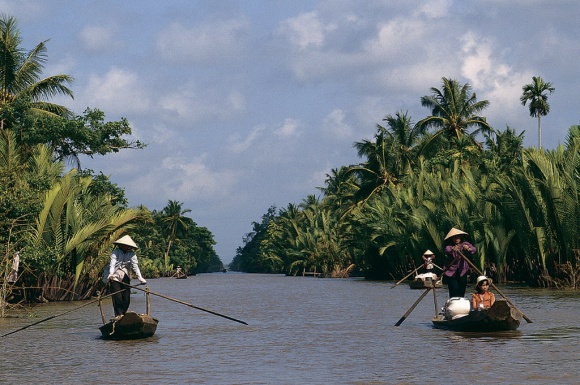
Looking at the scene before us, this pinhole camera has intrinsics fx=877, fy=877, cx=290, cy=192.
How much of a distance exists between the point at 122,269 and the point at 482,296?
7019 millimetres

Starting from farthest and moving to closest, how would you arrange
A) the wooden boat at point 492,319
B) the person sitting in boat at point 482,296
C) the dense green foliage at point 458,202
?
the dense green foliage at point 458,202
the person sitting in boat at point 482,296
the wooden boat at point 492,319

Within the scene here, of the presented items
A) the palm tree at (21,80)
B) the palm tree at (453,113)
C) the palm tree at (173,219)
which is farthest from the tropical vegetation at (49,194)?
the palm tree at (173,219)

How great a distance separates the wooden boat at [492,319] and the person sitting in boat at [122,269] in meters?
6.22

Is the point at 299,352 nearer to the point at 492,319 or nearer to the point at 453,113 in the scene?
the point at 492,319

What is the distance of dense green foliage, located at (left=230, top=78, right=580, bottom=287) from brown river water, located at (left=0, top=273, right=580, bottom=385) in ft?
30.2

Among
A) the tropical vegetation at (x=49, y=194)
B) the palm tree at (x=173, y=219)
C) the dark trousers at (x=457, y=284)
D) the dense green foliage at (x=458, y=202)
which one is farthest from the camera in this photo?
the palm tree at (x=173, y=219)

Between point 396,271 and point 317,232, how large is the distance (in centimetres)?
2784

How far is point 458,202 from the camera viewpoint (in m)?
38.6

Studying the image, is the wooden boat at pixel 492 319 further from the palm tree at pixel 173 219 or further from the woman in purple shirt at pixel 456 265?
the palm tree at pixel 173 219

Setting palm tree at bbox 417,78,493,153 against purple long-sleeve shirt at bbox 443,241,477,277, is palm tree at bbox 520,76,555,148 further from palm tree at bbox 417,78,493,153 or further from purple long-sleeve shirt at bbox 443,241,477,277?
purple long-sleeve shirt at bbox 443,241,477,277

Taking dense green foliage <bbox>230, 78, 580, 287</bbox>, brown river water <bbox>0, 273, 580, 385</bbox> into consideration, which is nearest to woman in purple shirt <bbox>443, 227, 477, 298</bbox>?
brown river water <bbox>0, 273, 580, 385</bbox>

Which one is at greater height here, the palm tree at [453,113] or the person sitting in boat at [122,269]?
the palm tree at [453,113]

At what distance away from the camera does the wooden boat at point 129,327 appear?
53.0 feet

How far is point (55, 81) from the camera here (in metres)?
35.1
